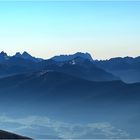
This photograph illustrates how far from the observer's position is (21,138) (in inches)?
2670

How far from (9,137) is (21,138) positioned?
2004 millimetres

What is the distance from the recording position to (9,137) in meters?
68.2
